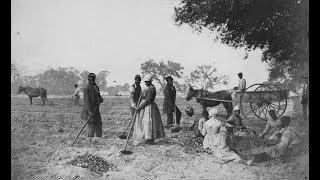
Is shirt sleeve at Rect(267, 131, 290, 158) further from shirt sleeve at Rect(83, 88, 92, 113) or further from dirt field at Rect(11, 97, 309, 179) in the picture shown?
shirt sleeve at Rect(83, 88, 92, 113)

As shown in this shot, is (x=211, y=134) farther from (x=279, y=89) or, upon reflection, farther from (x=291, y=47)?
(x=291, y=47)

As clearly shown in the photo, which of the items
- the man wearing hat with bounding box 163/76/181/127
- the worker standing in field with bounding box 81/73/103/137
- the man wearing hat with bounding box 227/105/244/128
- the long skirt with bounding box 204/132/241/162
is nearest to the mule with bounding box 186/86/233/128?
the man wearing hat with bounding box 163/76/181/127

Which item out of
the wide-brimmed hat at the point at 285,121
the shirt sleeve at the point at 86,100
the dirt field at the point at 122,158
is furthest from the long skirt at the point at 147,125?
the wide-brimmed hat at the point at 285,121

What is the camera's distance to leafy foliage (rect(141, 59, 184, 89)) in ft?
28.9

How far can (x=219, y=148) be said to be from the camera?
7.95 metres

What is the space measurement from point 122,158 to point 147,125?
1100 millimetres

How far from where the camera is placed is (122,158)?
7914 millimetres

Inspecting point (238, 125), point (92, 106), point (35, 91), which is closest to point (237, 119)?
point (238, 125)

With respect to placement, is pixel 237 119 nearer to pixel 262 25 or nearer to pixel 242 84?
pixel 242 84

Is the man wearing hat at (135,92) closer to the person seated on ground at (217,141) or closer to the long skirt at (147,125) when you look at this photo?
the long skirt at (147,125)

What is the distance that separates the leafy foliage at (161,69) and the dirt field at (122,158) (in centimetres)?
167

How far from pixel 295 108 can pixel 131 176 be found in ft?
15.9

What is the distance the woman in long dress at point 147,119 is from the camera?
845 cm
